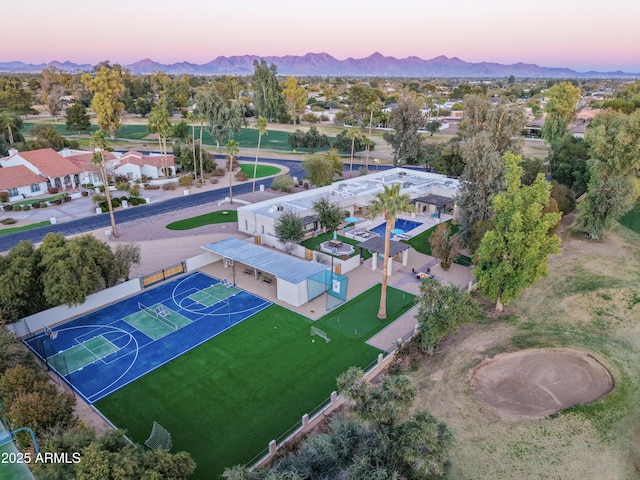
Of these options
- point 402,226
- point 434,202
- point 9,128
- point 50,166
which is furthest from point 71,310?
point 9,128

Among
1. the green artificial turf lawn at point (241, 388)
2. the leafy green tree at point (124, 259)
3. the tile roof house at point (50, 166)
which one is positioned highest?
the tile roof house at point (50, 166)

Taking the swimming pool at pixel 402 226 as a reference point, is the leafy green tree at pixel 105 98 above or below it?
above

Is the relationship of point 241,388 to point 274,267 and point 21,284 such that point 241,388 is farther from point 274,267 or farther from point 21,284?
point 21,284

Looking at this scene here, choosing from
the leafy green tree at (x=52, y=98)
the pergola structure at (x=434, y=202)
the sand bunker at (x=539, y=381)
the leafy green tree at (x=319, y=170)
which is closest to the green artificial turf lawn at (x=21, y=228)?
the leafy green tree at (x=319, y=170)

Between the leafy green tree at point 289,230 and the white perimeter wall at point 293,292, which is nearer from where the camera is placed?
the white perimeter wall at point 293,292

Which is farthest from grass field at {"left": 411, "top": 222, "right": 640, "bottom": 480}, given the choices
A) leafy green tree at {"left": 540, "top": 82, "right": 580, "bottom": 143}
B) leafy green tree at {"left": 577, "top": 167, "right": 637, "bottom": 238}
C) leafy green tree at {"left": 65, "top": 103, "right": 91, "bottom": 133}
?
leafy green tree at {"left": 65, "top": 103, "right": 91, "bottom": 133}

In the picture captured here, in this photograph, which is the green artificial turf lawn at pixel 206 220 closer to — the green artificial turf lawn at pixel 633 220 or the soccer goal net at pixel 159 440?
the soccer goal net at pixel 159 440

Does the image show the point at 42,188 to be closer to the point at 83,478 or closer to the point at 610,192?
the point at 83,478
